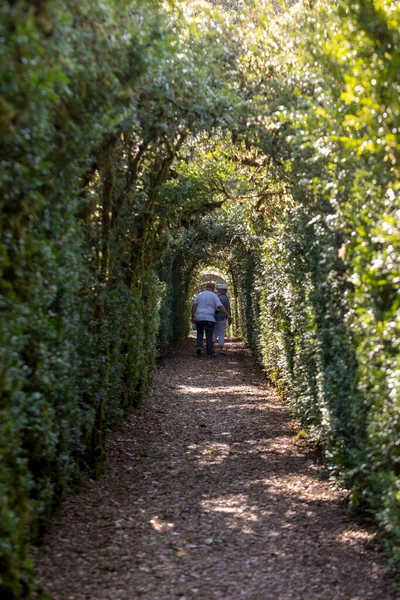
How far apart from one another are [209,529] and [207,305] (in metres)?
14.2

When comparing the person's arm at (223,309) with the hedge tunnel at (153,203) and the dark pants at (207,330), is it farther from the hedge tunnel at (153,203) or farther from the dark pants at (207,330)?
the hedge tunnel at (153,203)

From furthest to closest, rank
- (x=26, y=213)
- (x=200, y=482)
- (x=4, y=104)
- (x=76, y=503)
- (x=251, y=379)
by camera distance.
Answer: (x=251, y=379) → (x=200, y=482) → (x=76, y=503) → (x=26, y=213) → (x=4, y=104)

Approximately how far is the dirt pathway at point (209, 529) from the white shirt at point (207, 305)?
9798 millimetres

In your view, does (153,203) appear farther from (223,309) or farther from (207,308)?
(223,309)

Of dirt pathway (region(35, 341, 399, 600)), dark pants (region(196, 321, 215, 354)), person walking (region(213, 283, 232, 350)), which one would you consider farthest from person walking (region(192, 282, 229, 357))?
dirt pathway (region(35, 341, 399, 600))

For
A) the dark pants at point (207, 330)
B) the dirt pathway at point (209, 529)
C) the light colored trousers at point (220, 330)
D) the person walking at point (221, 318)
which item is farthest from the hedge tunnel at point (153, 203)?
the light colored trousers at point (220, 330)

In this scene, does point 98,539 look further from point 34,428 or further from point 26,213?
point 26,213

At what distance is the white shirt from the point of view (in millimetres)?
19938

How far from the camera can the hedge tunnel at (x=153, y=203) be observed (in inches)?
156

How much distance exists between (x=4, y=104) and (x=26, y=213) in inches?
34.6

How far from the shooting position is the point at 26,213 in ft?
13.4

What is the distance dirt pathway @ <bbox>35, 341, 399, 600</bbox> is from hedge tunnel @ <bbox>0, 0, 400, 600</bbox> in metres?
0.32

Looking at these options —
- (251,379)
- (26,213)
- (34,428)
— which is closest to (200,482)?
(34,428)

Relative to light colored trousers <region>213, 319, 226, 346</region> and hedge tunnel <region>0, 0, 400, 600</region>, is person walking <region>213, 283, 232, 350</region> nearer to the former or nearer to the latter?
light colored trousers <region>213, 319, 226, 346</region>
